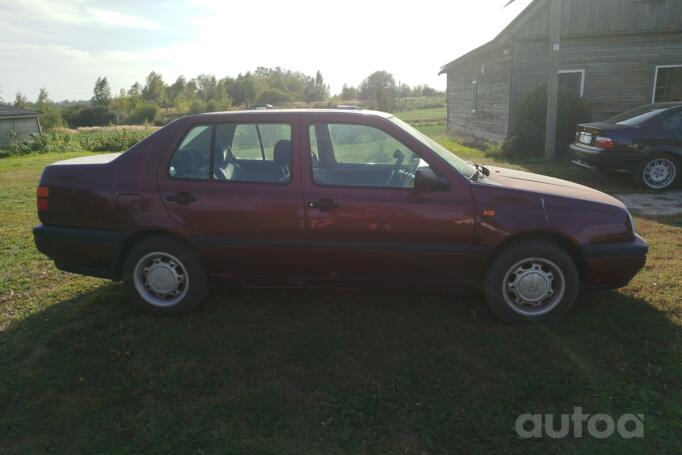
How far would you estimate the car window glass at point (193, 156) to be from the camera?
395 centimetres

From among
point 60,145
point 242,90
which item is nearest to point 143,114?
point 242,90

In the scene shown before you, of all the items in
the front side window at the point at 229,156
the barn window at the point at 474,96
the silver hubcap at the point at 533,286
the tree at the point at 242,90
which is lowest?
the silver hubcap at the point at 533,286

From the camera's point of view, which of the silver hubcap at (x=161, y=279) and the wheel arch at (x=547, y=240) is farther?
the silver hubcap at (x=161, y=279)

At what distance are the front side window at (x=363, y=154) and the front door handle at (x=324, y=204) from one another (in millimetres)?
147

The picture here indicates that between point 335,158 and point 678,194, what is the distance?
761 cm

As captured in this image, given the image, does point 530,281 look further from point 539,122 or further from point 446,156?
point 539,122

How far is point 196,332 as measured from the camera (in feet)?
12.6

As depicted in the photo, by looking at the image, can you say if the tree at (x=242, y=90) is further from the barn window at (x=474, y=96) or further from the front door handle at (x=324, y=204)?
the front door handle at (x=324, y=204)

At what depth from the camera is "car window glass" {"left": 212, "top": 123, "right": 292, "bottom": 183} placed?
3.91 m

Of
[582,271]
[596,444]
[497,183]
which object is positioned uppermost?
[497,183]

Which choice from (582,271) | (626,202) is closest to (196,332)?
(582,271)

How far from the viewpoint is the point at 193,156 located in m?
3.98

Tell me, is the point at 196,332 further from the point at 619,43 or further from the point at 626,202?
the point at 619,43

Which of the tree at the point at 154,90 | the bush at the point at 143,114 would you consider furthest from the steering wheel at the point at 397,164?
the tree at the point at 154,90
